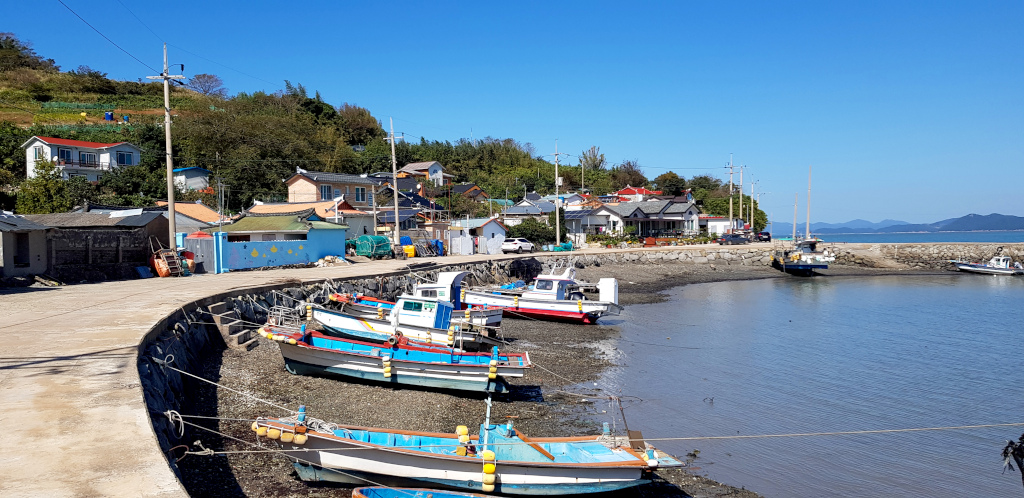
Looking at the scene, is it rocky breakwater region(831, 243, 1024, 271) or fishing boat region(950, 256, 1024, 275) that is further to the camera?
rocky breakwater region(831, 243, 1024, 271)

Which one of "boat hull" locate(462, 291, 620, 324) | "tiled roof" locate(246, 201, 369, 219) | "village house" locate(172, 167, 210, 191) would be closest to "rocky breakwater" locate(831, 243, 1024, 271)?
"boat hull" locate(462, 291, 620, 324)

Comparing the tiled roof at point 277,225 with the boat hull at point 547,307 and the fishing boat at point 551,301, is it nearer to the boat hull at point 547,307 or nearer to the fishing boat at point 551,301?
the fishing boat at point 551,301

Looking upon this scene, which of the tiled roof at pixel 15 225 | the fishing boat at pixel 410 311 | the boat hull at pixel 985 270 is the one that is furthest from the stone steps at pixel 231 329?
the boat hull at pixel 985 270

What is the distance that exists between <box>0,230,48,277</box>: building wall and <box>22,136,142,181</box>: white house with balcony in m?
31.2

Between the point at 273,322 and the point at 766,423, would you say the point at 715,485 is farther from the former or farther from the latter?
the point at 273,322

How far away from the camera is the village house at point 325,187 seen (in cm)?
5347

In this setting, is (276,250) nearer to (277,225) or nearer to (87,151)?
(277,225)

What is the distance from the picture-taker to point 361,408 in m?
13.9

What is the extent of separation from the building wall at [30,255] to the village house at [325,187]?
1201 inches

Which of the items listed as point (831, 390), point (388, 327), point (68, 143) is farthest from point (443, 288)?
point (68, 143)

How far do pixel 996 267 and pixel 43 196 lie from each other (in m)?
76.6

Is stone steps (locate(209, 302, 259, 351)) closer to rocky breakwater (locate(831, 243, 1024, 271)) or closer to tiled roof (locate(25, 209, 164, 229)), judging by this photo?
tiled roof (locate(25, 209, 164, 229))

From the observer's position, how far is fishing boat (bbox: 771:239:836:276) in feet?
179

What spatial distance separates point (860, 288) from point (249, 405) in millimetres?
47666
